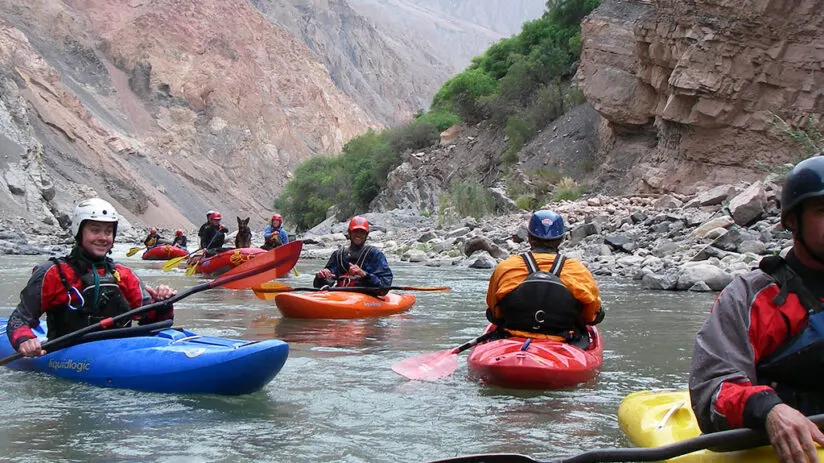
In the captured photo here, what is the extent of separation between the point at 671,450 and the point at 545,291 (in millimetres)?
2642

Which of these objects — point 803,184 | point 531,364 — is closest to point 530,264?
point 531,364

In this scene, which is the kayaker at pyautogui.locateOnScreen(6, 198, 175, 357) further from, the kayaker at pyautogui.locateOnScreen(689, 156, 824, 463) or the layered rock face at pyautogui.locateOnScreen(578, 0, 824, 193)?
the layered rock face at pyautogui.locateOnScreen(578, 0, 824, 193)

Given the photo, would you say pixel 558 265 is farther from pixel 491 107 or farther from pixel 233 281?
pixel 491 107

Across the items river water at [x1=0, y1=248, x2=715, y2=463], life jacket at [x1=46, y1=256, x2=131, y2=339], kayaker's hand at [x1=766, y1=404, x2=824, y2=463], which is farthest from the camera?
life jacket at [x1=46, y1=256, x2=131, y2=339]

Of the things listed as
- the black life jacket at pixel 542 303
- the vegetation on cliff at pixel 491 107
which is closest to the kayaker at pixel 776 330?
the black life jacket at pixel 542 303

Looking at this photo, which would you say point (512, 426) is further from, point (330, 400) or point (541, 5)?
point (541, 5)

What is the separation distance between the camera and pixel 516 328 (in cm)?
518

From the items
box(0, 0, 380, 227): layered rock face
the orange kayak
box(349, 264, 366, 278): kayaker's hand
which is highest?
box(0, 0, 380, 227): layered rock face

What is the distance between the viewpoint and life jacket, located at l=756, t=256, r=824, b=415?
92.7 inches

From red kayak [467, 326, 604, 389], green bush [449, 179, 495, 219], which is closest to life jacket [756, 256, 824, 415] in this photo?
red kayak [467, 326, 604, 389]

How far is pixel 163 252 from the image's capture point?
64.6 ft

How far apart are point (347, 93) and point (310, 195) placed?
144 feet

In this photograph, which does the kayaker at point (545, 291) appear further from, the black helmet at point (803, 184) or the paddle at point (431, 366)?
the black helmet at point (803, 184)

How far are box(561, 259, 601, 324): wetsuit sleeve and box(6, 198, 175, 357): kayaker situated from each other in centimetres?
237
